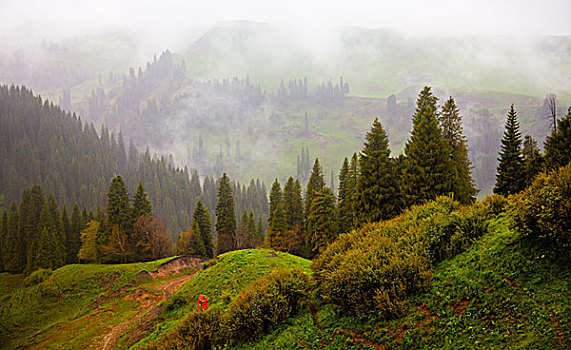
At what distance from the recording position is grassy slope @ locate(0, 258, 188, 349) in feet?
102

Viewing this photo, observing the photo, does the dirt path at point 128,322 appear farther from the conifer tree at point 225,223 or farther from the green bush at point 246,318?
the conifer tree at point 225,223

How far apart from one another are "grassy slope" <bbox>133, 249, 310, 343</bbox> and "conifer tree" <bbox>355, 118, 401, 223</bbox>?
11.2 m

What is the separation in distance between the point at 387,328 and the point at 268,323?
4.65m

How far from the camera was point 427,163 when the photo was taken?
3122cm

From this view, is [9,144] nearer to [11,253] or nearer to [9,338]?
[11,253]

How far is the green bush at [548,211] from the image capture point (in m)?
7.98

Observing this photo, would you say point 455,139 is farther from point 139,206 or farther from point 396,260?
point 139,206

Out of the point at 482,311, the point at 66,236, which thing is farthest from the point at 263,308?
the point at 66,236

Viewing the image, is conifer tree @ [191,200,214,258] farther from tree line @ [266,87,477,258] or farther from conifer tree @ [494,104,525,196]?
conifer tree @ [494,104,525,196]

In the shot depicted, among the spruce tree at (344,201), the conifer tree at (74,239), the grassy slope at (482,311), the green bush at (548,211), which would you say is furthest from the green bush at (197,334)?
the conifer tree at (74,239)

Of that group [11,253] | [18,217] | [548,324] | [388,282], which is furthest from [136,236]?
[548,324]

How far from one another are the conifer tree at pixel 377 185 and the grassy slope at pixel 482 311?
2358 cm

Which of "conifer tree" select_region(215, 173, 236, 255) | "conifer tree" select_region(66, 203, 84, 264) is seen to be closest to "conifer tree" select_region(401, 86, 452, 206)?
"conifer tree" select_region(215, 173, 236, 255)

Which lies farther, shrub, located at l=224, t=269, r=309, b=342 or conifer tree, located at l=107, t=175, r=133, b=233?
conifer tree, located at l=107, t=175, r=133, b=233
